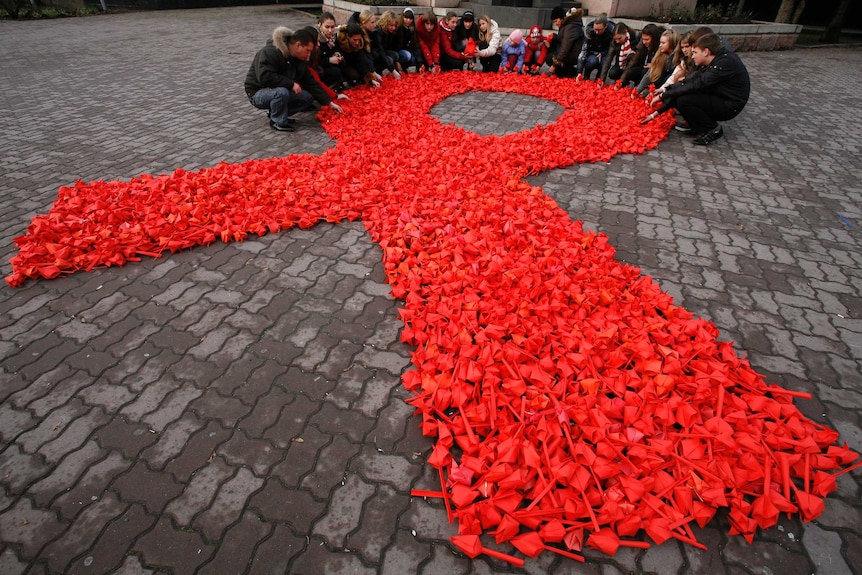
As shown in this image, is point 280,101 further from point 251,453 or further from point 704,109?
point 704,109

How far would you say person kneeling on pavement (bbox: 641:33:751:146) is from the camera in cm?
584

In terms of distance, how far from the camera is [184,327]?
128 inches

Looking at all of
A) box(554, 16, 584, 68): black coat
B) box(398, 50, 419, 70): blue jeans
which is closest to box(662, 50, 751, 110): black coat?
box(554, 16, 584, 68): black coat

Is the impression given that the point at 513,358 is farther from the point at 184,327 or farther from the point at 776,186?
the point at 776,186

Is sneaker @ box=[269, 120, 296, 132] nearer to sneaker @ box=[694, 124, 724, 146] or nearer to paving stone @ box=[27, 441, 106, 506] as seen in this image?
paving stone @ box=[27, 441, 106, 506]

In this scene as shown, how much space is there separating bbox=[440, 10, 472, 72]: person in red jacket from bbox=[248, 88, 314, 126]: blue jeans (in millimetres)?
4550

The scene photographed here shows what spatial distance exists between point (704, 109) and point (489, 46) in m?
5.33

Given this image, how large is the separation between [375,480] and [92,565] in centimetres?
126

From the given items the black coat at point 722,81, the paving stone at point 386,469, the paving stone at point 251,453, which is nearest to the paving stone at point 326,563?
the paving stone at point 386,469

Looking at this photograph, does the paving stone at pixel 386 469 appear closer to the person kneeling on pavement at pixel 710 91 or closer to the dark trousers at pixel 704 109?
the person kneeling on pavement at pixel 710 91

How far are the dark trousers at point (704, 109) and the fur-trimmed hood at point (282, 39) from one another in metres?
5.60

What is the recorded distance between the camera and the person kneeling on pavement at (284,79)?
6270 millimetres

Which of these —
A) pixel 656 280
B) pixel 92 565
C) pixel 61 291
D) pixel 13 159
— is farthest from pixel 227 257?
pixel 13 159

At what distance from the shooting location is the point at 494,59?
407 inches
